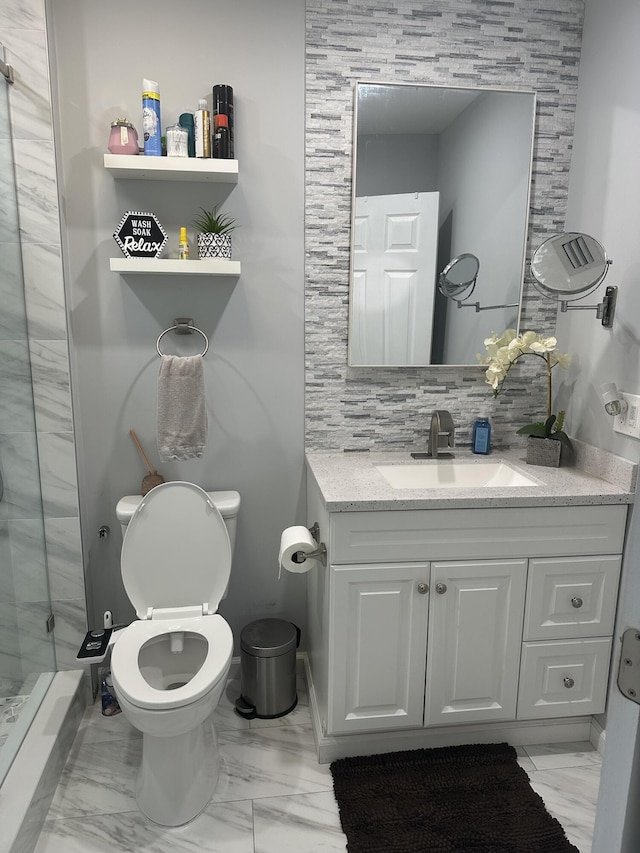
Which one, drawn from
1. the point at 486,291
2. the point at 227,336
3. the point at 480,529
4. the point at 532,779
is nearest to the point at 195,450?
the point at 227,336

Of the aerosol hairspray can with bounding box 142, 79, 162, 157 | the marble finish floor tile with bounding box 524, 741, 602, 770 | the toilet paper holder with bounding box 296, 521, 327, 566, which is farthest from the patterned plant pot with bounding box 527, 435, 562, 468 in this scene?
the aerosol hairspray can with bounding box 142, 79, 162, 157

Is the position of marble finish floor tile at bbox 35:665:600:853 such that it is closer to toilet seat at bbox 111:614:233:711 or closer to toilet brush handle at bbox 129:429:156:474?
toilet seat at bbox 111:614:233:711

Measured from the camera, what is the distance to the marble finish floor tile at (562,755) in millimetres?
1953

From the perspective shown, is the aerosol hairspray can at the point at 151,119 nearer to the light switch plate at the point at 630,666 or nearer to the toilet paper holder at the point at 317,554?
the toilet paper holder at the point at 317,554

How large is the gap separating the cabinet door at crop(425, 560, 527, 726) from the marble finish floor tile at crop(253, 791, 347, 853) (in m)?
0.42

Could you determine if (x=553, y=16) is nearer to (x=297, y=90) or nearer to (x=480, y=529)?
(x=297, y=90)

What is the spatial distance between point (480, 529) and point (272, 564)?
0.90 meters

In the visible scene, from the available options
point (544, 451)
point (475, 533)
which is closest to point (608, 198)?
point (544, 451)

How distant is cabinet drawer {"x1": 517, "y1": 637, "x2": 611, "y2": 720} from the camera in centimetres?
193

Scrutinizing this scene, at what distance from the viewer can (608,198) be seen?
6.47 ft

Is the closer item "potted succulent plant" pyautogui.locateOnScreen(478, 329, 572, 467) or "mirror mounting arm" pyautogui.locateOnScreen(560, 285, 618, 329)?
"mirror mounting arm" pyautogui.locateOnScreen(560, 285, 618, 329)

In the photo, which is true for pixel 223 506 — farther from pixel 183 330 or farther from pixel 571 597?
pixel 571 597

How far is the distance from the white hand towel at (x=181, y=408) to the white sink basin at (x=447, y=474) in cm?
66

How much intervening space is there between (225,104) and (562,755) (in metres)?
2.44
